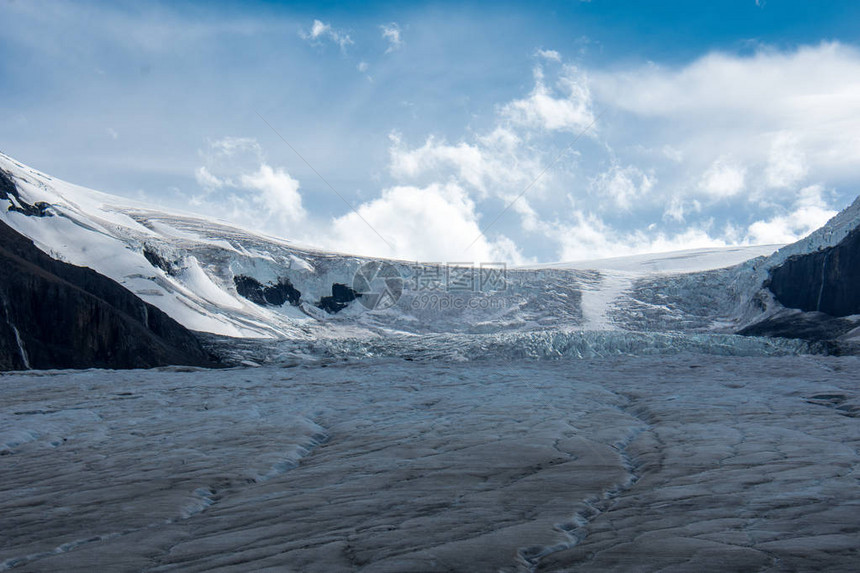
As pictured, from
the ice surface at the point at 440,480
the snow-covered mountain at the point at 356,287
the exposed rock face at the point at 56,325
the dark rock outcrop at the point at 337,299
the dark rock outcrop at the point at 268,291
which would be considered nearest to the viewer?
the ice surface at the point at 440,480

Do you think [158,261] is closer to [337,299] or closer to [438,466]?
[337,299]

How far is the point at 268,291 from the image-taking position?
5594 centimetres

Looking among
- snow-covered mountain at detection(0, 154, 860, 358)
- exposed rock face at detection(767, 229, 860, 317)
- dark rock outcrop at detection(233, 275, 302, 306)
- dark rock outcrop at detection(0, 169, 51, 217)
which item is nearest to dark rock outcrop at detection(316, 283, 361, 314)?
snow-covered mountain at detection(0, 154, 860, 358)

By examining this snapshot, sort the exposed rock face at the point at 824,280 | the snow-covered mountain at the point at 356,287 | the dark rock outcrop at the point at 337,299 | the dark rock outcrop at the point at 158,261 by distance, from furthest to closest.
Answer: the dark rock outcrop at the point at 337,299 < the dark rock outcrop at the point at 158,261 < the snow-covered mountain at the point at 356,287 < the exposed rock face at the point at 824,280

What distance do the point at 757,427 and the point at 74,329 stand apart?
28245 mm

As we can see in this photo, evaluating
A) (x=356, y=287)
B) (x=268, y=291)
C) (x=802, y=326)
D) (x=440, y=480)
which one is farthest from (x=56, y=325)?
(x=802, y=326)

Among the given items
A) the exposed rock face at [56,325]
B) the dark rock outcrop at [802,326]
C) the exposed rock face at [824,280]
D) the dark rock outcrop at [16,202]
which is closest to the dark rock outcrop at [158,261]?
A: the dark rock outcrop at [16,202]

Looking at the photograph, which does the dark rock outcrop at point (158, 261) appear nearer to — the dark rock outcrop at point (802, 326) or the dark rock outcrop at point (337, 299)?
the dark rock outcrop at point (337, 299)

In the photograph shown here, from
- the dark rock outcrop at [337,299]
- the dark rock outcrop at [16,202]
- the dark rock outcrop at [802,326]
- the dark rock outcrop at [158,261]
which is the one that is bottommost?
the dark rock outcrop at [802,326]

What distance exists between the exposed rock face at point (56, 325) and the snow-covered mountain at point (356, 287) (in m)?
8.51

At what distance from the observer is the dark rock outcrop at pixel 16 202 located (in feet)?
137

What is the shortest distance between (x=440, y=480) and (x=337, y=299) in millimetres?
52097

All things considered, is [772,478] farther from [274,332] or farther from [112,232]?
[112,232]

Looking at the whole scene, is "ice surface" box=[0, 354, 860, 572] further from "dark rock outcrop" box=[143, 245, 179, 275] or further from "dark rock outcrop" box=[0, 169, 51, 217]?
"dark rock outcrop" box=[143, 245, 179, 275]
